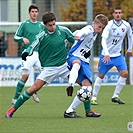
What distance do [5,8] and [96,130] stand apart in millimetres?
20621

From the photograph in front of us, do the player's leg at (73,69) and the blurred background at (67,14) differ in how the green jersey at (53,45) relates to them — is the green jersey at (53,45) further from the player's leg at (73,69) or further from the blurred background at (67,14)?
the blurred background at (67,14)

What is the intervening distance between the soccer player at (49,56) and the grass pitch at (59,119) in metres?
0.42

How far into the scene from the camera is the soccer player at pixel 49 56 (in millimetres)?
10922

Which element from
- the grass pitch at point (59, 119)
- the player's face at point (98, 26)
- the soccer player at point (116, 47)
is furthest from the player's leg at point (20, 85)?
the player's face at point (98, 26)

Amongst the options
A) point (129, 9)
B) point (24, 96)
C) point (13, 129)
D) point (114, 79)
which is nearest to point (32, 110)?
point (24, 96)

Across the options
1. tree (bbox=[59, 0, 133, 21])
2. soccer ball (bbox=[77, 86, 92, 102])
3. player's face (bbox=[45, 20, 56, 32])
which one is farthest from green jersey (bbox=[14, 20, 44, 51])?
tree (bbox=[59, 0, 133, 21])

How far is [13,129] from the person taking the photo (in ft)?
30.0

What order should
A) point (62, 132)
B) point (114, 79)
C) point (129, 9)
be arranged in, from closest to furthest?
point (62, 132) < point (114, 79) < point (129, 9)

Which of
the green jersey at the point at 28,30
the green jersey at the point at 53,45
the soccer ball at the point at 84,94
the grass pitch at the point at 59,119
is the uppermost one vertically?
the green jersey at the point at 28,30

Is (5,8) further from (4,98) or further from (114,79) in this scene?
(4,98)

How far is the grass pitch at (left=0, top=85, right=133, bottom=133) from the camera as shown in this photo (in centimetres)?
916

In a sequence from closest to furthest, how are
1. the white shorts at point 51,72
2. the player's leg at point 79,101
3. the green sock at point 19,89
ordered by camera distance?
the player's leg at point 79,101, the white shorts at point 51,72, the green sock at point 19,89

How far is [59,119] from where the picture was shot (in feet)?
34.9

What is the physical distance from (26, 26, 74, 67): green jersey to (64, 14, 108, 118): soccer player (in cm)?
16
